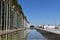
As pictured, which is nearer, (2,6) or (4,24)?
(4,24)

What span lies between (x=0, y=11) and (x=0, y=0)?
3018mm

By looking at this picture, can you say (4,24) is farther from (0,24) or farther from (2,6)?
(2,6)

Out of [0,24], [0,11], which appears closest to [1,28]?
[0,24]

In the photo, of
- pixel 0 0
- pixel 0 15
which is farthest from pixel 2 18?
pixel 0 0

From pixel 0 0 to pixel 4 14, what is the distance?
437 cm

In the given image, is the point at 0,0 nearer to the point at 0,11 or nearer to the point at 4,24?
the point at 0,11

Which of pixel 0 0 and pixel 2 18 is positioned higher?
pixel 0 0

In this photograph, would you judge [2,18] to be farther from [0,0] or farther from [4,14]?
[0,0]

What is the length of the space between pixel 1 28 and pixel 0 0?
7933mm

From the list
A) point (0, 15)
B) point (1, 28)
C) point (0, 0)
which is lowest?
point (1, 28)

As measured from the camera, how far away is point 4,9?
62.0m

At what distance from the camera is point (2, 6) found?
6238 centimetres

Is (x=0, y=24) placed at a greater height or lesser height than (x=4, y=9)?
lesser

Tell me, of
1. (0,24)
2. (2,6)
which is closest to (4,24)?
(0,24)
